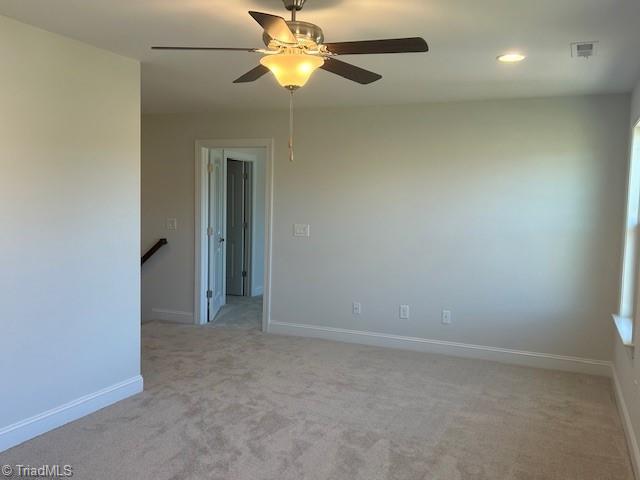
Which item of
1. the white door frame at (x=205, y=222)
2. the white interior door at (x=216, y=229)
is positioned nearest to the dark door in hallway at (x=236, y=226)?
the white interior door at (x=216, y=229)

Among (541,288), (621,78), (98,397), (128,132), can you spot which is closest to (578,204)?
(541,288)

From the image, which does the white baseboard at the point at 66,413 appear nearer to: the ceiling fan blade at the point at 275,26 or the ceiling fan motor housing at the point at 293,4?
the ceiling fan blade at the point at 275,26

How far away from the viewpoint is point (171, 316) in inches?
227

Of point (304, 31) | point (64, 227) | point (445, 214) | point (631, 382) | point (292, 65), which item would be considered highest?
point (304, 31)

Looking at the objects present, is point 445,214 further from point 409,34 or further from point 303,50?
point 303,50

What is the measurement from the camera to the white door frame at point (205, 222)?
17.5 feet

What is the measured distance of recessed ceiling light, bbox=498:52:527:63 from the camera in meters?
3.11

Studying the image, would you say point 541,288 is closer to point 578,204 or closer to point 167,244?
point 578,204

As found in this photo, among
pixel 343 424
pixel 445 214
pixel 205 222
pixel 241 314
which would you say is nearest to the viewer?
pixel 343 424

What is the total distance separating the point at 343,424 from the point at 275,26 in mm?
2352

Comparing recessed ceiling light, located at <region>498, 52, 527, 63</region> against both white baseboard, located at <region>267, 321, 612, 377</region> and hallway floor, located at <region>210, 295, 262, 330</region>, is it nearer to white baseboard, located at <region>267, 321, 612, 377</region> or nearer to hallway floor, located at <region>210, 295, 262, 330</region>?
white baseboard, located at <region>267, 321, 612, 377</region>

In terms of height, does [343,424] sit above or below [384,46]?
below

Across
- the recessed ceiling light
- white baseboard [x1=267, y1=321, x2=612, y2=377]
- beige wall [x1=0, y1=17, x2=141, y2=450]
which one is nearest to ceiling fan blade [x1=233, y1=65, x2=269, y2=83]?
beige wall [x1=0, y1=17, x2=141, y2=450]

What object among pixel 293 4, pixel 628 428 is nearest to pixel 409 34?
pixel 293 4
